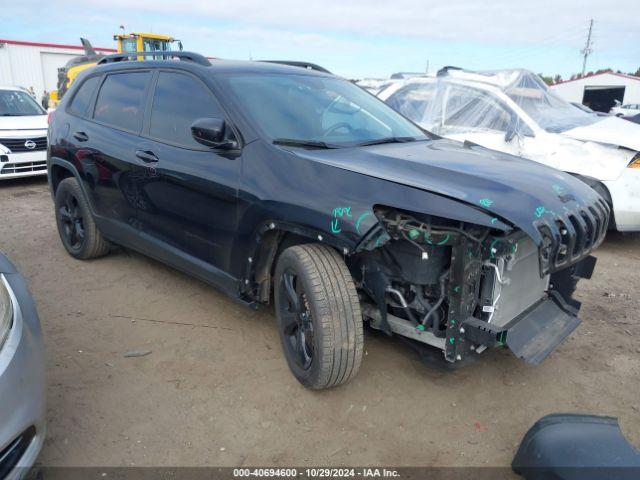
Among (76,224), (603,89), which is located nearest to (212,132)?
(76,224)

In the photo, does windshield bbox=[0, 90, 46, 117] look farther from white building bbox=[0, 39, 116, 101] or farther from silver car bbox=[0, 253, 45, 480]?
white building bbox=[0, 39, 116, 101]

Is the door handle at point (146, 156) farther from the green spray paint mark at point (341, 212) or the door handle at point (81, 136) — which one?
the green spray paint mark at point (341, 212)

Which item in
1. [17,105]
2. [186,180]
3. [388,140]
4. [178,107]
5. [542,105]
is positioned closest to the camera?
[186,180]

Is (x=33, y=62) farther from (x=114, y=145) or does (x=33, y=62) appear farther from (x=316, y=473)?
(x=316, y=473)

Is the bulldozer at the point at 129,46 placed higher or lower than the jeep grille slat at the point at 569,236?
higher

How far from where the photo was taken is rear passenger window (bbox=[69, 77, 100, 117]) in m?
4.56

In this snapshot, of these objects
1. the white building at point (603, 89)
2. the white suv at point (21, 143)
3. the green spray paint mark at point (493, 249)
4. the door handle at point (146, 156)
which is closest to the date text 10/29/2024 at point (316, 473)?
the green spray paint mark at point (493, 249)

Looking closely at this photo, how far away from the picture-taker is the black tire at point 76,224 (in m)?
4.64

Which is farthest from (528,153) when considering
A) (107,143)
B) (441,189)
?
(107,143)

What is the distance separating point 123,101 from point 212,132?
1556mm

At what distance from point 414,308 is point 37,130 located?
8.35 meters

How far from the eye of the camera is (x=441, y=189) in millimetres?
2438

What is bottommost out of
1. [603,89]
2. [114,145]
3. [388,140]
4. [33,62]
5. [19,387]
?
[19,387]

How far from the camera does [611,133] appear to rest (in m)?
5.94
